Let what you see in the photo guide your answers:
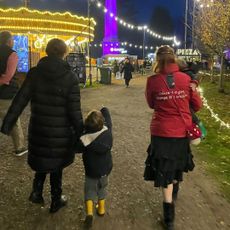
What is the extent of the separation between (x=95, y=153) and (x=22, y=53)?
16.2 meters

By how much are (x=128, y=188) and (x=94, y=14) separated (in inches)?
3415

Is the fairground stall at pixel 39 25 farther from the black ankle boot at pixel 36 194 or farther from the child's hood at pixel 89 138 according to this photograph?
the child's hood at pixel 89 138

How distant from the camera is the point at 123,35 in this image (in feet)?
330

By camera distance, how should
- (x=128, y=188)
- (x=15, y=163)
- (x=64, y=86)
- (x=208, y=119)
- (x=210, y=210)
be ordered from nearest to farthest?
1. (x=64, y=86)
2. (x=210, y=210)
3. (x=128, y=188)
4. (x=15, y=163)
5. (x=208, y=119)

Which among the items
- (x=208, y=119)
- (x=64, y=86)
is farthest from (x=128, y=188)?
(x=208, y=119)

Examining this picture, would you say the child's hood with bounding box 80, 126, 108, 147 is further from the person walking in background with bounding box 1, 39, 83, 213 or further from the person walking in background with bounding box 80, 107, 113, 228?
the person walking in background with bounding box 1, 39, 83, 213

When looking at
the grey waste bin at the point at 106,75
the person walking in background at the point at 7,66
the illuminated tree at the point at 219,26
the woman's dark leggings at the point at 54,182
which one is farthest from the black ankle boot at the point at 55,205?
the grey waste bin at the point at 106,75

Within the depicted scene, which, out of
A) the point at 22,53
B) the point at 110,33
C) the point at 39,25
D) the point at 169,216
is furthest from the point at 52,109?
the point at 110,33

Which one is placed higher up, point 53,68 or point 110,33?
point 110,33

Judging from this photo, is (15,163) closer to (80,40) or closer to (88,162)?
(88,162)

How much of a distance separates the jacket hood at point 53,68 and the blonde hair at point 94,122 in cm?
57

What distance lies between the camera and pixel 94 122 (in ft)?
14.2

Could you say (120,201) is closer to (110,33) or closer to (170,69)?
(170,69)

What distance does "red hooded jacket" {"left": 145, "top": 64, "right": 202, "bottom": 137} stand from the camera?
430 cm
